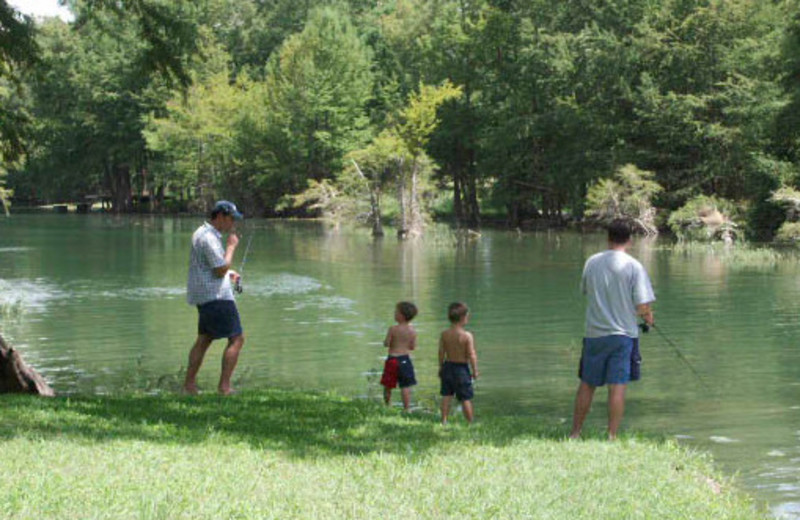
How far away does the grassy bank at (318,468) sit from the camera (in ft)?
21.5

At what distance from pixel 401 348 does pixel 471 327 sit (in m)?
9.81

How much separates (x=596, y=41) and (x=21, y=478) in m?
52.3

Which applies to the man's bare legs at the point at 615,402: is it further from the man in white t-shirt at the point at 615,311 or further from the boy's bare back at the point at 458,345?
the boy's bare back at the point at 458,345

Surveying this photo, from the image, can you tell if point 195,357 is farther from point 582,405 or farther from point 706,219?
point 706,219

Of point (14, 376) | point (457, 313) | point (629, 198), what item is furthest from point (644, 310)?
point (629, 198)

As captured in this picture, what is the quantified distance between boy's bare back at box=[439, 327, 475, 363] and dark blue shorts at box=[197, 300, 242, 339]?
2121 millimetres

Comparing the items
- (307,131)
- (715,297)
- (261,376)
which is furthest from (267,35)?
(261,376)

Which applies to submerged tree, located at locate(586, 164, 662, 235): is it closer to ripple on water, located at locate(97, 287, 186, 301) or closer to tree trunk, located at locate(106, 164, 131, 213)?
ripple on water, located at locate(97, 287, 186, 301)

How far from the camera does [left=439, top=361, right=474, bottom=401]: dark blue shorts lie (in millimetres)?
10180

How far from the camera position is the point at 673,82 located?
5438 centimetres

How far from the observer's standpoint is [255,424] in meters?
9.38

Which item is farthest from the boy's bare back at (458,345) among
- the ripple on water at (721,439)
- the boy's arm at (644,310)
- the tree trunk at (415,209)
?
the tree trunk at (415,209)

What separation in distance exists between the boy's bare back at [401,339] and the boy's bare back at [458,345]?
1.88 feet

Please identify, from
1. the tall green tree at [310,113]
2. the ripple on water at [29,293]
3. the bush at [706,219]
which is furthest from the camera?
the tall green tree at [310,113]
